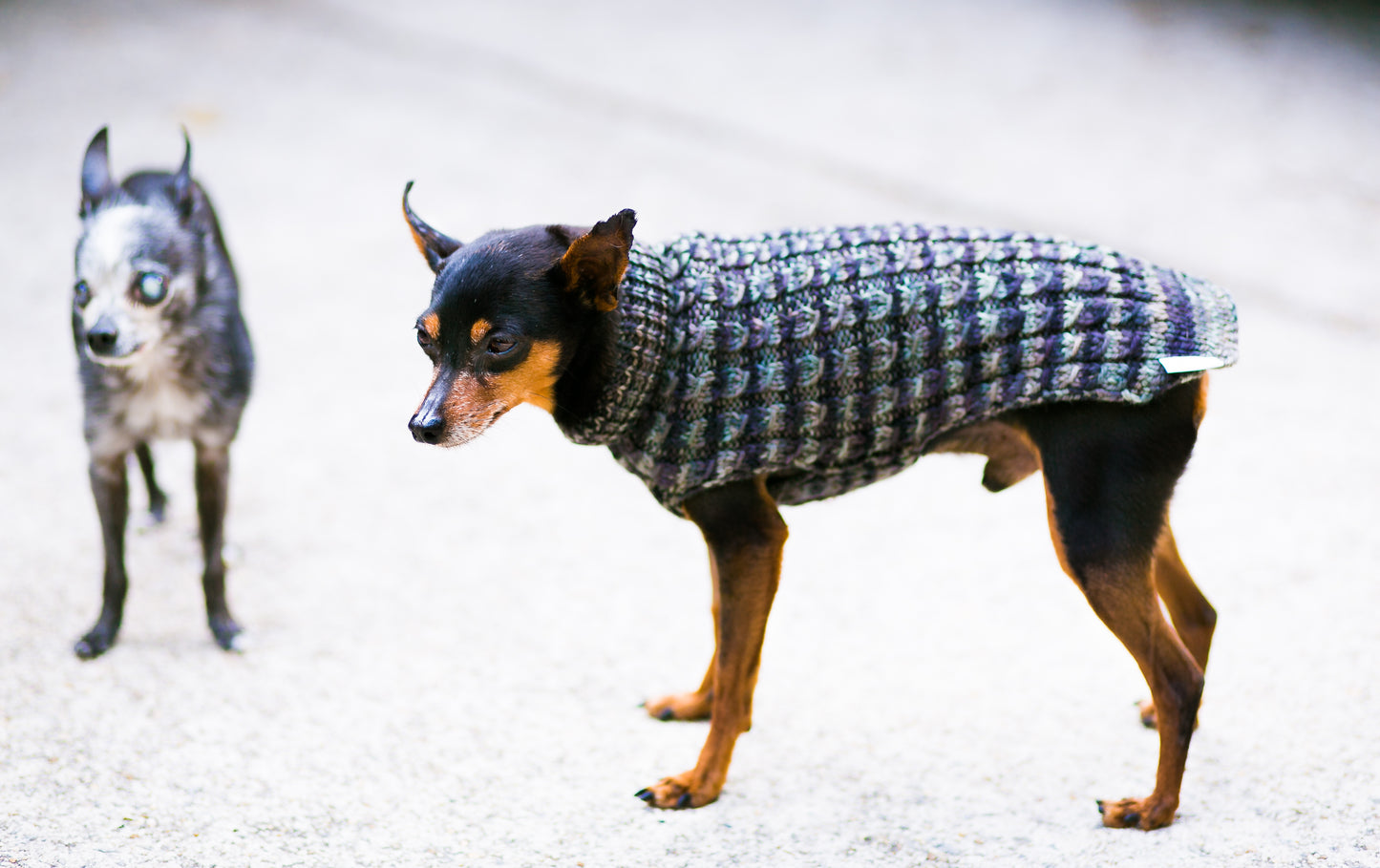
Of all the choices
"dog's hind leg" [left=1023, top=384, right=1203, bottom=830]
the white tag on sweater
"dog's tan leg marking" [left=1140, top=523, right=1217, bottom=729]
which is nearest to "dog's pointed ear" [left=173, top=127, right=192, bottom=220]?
"dog's hind leg" [left=1023, top=384, right=1203, bottom=830]

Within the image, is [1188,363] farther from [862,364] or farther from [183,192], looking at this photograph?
[183,192]

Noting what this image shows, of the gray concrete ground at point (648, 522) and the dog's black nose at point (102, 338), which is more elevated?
the dog's black nose at point (102, 338)

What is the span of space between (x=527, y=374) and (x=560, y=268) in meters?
0.24

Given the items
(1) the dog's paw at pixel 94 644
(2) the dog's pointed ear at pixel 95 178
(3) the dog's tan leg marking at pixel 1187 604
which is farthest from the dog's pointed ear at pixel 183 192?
(3) the dog's tan leg marking at pixel 1187 604

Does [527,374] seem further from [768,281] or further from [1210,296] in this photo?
[1210,296]

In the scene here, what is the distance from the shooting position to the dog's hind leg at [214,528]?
3750 millimetres

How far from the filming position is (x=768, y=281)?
2.83 meters

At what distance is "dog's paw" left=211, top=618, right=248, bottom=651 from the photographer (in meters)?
3.77

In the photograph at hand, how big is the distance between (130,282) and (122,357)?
224 millimetres

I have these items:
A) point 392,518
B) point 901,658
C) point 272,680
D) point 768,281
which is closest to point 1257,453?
point 901,658

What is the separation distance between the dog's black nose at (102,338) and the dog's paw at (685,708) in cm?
178

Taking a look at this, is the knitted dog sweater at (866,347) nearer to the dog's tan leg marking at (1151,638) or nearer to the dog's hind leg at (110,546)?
the dog's tan leg marking at (1151,638)

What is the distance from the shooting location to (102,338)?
331 cm

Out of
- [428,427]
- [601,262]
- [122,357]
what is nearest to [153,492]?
[122,357]
